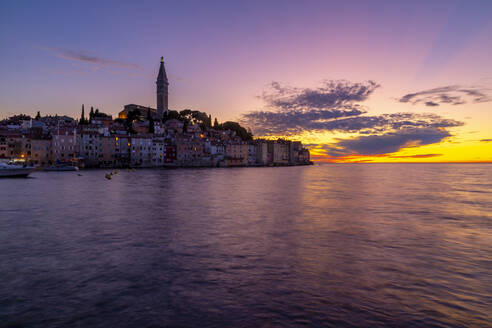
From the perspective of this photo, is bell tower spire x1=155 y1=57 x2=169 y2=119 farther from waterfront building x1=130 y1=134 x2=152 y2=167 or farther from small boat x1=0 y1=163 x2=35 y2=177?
small boat x1=0 y1=163 x2=35 y2=177

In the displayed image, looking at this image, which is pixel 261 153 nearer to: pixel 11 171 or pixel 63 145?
pixel 63 145

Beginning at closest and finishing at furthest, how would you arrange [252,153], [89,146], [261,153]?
[89,146]
[252,153]
[261,153]

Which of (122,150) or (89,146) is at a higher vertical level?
(89,146)

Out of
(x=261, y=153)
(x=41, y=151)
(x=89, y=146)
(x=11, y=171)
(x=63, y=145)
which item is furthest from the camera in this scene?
(x=261, y=153)

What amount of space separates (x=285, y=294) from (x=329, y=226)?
9368mm

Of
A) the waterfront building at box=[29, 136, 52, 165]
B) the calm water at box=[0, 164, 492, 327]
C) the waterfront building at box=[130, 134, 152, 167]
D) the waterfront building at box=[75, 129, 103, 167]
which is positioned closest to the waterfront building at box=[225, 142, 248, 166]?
the waterfront building at box=[130, 134, 152, 167]

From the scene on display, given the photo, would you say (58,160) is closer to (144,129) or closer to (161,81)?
(144,129)

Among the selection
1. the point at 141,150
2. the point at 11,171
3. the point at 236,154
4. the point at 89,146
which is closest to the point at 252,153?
the point at 236,154

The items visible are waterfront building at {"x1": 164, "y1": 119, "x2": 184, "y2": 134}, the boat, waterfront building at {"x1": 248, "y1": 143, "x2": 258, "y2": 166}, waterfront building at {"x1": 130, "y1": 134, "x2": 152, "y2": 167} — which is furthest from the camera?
waterfront building at {"x1": 248, "y1": 143, "x2": 258, "y2": 166}

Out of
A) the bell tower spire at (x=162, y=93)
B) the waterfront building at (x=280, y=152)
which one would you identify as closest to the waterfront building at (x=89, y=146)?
the bell tower spire at (x=162, y=93)

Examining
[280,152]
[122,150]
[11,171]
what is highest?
[280,152]

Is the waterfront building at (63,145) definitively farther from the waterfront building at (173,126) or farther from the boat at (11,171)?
the waterfront building at (173,126)

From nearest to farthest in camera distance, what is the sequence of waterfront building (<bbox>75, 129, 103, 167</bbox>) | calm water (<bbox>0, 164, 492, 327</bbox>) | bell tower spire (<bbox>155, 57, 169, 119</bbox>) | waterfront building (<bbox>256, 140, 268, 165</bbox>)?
calm water (<bbox>0, 164, 492, 327</bbox>)
waterfront building (<bbox>75, 129, 103, 167</bbox>)
waterfront building (<bbox>256, 140, 268, 165</bbox>)
bell tower spire (<bbox>155, 57, 169, 119</bbox>)

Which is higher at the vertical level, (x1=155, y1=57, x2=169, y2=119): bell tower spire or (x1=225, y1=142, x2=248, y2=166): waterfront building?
(x1=155, y1=57, x2=169, y2=119): bell tower spire
